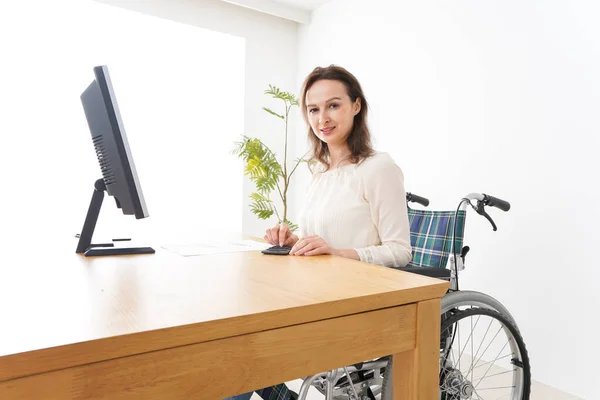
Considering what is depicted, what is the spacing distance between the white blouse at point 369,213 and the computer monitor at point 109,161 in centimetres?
57

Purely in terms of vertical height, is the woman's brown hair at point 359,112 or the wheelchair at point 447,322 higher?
the woman's brown hair at point 359,112

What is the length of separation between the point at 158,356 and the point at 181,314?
0.07 meters

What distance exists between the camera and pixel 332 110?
1.54 metres

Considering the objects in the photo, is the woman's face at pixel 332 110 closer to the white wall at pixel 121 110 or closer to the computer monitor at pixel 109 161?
the computer monitor at pixel 109 161

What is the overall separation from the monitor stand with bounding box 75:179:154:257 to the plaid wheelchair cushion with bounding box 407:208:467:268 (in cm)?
100

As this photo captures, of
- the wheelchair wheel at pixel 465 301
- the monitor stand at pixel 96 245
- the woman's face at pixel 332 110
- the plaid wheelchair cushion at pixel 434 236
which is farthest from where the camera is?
the plaid wheelchair cushion at pixel 434 236

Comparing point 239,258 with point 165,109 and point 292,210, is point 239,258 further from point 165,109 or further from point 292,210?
point 292,210

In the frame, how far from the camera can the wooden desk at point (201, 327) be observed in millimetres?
502

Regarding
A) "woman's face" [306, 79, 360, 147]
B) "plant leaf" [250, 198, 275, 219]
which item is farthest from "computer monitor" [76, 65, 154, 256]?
"plant leaf" [250, 198, 275, 219]

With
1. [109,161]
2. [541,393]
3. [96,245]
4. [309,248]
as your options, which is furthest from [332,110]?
[541,393]

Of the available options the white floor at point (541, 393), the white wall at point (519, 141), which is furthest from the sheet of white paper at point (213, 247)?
the white wall at point (519, 141)

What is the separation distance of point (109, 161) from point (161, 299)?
1.99ft

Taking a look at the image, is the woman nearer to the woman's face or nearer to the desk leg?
the woman's face

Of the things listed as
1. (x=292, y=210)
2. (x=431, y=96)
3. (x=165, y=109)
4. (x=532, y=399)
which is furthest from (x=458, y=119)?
(x=165, y=109)
